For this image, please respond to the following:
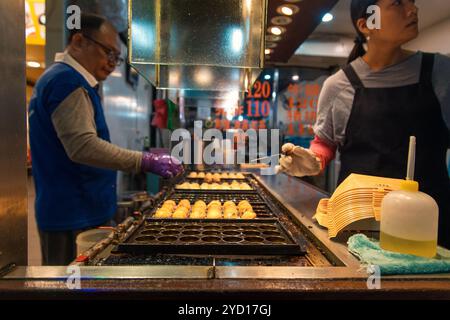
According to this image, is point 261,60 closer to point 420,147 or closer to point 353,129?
point 353,129

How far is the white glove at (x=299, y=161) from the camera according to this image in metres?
1.44

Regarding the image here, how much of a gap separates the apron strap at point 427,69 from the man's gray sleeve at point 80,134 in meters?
1.64

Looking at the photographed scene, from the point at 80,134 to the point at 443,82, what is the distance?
1.83m

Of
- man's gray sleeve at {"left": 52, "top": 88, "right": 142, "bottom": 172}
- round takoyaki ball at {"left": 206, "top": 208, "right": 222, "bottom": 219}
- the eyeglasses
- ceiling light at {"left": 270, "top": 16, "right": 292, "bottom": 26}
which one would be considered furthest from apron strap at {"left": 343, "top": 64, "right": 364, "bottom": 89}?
the eyeglasses

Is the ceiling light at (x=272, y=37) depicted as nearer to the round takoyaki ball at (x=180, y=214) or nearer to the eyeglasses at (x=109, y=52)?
the eyeglasses at (x=109, y=52)

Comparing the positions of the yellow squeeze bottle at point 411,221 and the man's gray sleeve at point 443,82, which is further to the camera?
the man's gray sleeve at point 443,82

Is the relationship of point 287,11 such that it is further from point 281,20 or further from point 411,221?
point 411,221

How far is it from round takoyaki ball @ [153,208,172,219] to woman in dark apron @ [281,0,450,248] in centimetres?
59

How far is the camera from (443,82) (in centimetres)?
141

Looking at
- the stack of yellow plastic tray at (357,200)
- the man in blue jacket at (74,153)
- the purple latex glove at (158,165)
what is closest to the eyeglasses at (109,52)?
the man in blue jacket at (74,153)

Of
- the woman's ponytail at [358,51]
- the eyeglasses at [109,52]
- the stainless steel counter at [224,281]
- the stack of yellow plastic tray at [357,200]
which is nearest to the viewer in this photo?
the stainless steel counter at [224,281]

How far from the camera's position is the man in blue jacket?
1.74 metres
